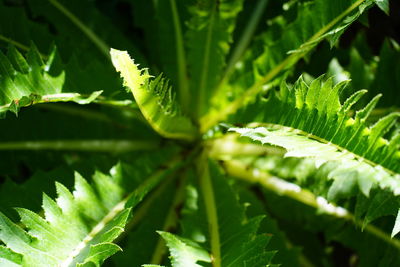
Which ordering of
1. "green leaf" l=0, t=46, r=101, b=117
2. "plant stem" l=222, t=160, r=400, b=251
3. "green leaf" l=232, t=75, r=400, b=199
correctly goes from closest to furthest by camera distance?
"green leaf" l=232, t=75, r=400, b=199 < "green leaf" l=0, t=46, r=101, b=117 < "plant stem" l=222, t=160, r=400, b=251

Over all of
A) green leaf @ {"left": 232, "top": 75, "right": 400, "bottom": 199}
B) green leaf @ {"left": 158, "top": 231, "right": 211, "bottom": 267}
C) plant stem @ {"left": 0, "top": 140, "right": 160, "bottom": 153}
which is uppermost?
plant stem @ {"left": 0, "top": 140, "right": 160, "bottom": 153}

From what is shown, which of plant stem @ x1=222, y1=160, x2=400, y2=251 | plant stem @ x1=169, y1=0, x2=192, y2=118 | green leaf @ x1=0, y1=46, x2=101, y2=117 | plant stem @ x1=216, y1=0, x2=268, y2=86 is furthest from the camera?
plant stem @ x1=216, y1=0, x2=268, y2=86

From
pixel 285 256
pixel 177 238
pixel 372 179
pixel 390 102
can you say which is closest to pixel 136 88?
pixel 177 238

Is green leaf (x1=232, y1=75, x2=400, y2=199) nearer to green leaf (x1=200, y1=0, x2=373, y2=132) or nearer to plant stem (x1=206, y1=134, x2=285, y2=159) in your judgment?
green leaf (x1=200, y1=0, x2=373, y2=132)

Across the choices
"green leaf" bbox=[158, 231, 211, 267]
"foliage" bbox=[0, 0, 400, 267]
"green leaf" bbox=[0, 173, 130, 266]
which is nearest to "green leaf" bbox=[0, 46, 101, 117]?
"foliage" bbox=[0, 0, 400, 267]

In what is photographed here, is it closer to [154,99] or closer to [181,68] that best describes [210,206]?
[154,99]

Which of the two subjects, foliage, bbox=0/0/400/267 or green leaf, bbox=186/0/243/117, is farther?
green leaf, bbox=186/0/243/117

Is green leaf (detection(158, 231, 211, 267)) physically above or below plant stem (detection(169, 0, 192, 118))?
below

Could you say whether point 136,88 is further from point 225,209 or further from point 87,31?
point 87,31
